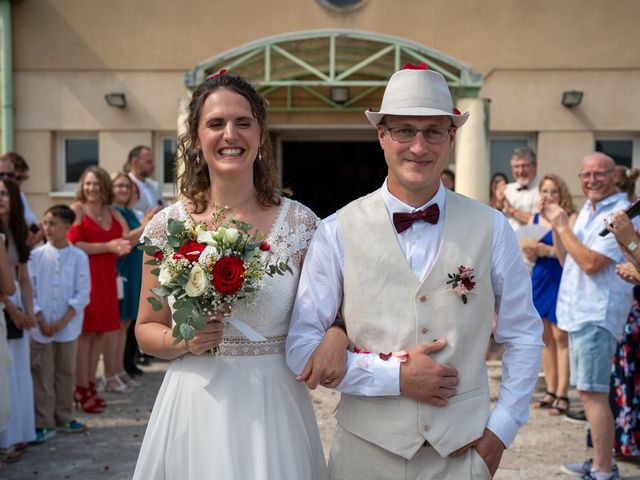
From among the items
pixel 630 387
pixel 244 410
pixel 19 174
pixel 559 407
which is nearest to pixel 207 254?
pixel 244 410

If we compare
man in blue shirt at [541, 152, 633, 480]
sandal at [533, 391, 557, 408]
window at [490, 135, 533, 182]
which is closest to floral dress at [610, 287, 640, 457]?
man in blue shirt at [541, 152, 633, 480]

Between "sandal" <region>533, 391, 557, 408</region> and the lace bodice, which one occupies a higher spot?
the lace bodice

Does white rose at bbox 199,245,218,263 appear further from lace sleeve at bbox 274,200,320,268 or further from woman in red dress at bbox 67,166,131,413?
woman in red dress at bbox 67,166,131,413

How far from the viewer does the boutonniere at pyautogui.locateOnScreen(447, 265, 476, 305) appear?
2.69 meters

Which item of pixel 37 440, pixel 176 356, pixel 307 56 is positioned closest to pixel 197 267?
pixel 176 356

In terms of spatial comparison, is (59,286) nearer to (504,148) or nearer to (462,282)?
(462,282)

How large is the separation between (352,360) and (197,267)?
2.22 feet

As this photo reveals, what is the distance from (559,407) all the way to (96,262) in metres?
4.89

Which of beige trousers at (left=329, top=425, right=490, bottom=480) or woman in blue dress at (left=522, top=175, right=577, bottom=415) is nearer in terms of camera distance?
beige trousers at (left=329, top=425, right=490, bottom=480)

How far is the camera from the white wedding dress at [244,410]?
2.96 metres

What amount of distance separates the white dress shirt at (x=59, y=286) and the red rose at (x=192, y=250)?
4.05 metres

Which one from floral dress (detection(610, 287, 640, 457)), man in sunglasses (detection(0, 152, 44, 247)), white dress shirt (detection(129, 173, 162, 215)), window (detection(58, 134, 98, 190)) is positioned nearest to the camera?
floral dress (detection(610, 287, 640, 457))

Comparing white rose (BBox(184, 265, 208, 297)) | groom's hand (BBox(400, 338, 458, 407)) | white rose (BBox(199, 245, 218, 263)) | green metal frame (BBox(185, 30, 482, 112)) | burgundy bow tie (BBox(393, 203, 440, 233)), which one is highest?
green metal frame (BBox(185, 30, 482, 112))

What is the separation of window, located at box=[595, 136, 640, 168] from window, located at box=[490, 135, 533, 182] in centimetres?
117
